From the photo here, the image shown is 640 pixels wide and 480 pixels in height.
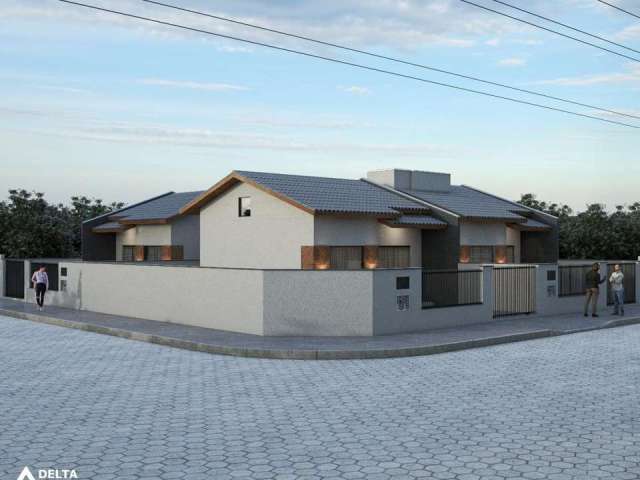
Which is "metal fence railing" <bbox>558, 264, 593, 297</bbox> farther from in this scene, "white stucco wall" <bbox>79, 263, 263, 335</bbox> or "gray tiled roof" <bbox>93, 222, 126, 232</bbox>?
"gray tiled roof" <bbox>93, 222, 126, 232</bbox>

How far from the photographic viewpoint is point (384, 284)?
18.4m

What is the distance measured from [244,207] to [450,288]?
396 inches

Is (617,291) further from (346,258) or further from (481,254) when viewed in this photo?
(346,258)

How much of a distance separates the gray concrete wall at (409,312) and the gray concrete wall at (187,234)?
19179mm

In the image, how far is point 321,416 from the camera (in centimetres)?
980

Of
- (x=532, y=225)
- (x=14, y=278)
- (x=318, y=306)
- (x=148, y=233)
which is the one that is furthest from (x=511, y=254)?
(x=14, y=278)

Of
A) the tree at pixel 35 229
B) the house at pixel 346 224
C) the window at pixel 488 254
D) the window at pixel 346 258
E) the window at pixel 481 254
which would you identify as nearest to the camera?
the house at pixel 346 224

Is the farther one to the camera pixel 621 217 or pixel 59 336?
pixel 621 217

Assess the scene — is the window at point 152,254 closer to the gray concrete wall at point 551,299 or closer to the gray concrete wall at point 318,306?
the gray concrete wall at point 318,306

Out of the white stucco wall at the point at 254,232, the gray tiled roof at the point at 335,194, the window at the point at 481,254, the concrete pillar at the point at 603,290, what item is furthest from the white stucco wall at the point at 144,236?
the concrete pillar at the point at 603,290

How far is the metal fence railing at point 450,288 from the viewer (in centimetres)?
2009

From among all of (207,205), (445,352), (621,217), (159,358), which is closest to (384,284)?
(445,352)

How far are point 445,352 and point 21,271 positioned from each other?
20853mm

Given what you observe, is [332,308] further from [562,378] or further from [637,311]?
[637,311]
